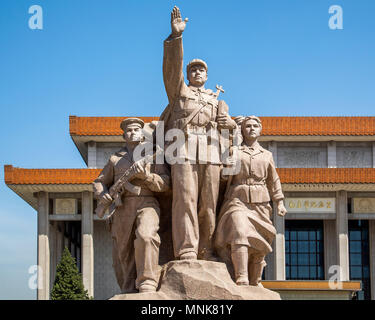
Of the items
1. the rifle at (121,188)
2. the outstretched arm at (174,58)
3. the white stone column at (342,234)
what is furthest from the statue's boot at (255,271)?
the white stone column at (342,234)

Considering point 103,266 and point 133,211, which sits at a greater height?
point 133,211

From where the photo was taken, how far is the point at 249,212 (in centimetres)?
864

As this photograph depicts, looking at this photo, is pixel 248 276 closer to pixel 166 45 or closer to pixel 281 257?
pixel 166 45

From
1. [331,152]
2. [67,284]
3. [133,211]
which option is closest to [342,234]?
[331,152]

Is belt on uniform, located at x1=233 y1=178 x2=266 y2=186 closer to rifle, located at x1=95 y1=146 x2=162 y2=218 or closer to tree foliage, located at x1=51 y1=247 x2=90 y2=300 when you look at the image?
rifle, located at x1=95 y1=146 x2=162 y2=218

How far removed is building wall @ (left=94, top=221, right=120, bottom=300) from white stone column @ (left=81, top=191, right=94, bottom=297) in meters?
1.79

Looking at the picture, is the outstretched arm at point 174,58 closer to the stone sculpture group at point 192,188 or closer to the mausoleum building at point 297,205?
the stone sculpture group at point 192,188

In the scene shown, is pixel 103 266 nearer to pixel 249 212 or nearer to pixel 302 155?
pixel 302 155

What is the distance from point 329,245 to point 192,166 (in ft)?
99.4

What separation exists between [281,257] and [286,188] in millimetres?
3231

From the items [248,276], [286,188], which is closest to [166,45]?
[248,276]

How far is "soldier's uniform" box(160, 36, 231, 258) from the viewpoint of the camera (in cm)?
848
